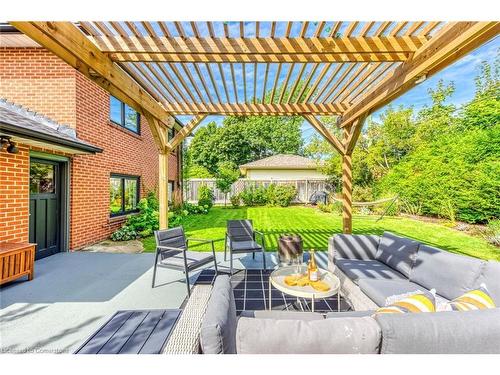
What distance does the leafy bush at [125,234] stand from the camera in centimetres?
687

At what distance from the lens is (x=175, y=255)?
168 inches

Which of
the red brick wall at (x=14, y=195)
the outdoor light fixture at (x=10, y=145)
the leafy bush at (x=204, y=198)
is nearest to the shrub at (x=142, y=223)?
the red brick wall at (x=14, y=195)

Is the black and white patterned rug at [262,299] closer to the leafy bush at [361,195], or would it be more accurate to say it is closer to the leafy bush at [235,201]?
the leafy bush at [361,195]

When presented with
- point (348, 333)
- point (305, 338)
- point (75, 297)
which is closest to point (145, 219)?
point (75, 297)

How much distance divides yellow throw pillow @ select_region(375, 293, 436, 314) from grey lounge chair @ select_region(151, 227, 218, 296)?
2.59m

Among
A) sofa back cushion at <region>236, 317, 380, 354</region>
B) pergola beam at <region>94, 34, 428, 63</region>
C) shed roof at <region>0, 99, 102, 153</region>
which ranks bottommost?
sofa back cushion at <region>236, 317, 380, 354</region>

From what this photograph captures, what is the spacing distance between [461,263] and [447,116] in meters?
15.6

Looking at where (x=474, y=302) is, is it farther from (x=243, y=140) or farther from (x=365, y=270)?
(x=243, y=140)

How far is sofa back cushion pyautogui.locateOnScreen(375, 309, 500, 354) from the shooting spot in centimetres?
136

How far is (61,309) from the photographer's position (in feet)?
10.4

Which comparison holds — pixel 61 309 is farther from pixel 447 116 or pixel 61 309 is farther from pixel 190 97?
pixel 447 116

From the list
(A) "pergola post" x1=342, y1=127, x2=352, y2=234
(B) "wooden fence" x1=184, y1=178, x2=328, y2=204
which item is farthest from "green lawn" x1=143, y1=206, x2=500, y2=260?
(B) "wooden fence" x1=184, y1=178, x2=328, y2=204

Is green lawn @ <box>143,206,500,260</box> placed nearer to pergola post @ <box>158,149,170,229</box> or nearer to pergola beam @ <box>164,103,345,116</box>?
pergola post @ <box>158,149,170,229</box>

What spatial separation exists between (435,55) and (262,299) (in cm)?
368
